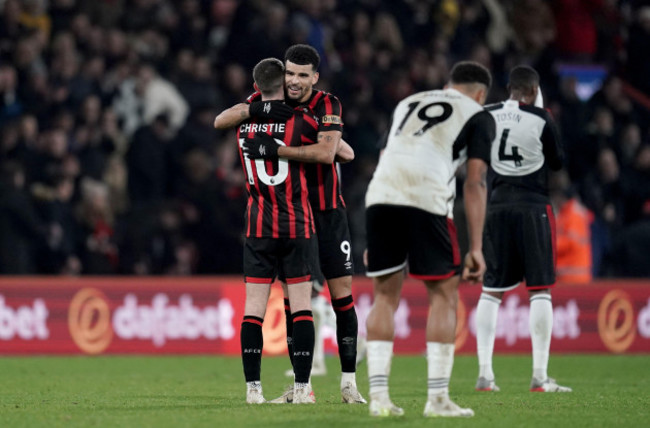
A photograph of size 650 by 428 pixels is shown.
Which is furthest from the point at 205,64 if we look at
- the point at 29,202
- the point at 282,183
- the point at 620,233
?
the point at 282,183

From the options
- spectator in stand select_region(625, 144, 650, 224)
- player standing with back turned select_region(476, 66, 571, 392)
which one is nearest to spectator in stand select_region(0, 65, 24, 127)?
player standing with back turned select_region(476, 66, 571, 392)

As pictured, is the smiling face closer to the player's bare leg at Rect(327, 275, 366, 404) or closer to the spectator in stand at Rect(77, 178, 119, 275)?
the player's bare leg at Rect(327, 275, 366, 404)

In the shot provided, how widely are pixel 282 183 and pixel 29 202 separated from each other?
24.3ft

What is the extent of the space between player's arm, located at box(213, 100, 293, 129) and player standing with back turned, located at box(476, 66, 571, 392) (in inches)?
97.7

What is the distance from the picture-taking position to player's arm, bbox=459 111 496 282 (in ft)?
23.2

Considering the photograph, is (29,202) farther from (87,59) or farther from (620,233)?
(620,233)

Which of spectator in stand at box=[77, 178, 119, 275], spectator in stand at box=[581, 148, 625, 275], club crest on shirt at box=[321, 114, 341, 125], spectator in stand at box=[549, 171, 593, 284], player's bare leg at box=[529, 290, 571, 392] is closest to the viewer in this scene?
club crest on shirt at box=[321, 114, 341, 125]

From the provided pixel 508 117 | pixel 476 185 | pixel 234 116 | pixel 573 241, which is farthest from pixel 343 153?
pixel 573 241

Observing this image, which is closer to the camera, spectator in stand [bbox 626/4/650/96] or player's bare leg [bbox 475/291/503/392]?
player's bare leg [bbox 475/291/503/392]

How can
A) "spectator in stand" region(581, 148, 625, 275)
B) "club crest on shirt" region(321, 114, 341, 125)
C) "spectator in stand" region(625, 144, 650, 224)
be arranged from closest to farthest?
"club crest on shirt" region(321, 114, 341, 125) < "spectator in stand" region(581, 148, 625, 275) < "spectator in stand" region(625, 144, 650, 224)

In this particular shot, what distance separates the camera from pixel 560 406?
27.2ft

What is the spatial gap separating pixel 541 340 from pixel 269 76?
3.33 metres

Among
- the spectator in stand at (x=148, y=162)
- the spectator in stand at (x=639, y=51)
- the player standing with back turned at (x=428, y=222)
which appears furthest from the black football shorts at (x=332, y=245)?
the spectator in stand at (x=639, y=51)

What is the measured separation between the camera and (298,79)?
8.30 metres
